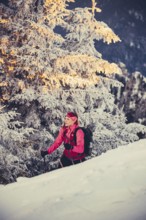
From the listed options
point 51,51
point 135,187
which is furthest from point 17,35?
point 135,187

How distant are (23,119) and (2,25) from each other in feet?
9.96

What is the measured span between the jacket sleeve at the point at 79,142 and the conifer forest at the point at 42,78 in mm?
2720

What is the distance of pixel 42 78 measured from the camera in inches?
378

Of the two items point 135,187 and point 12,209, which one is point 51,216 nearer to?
point 12,209

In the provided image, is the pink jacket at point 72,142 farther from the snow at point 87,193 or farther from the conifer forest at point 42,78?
the conifer forest at point 42,78

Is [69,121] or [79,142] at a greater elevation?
[69,121]

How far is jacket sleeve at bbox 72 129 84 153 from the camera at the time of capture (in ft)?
20.2

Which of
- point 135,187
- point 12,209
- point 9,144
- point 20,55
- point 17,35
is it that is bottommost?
point 9,144

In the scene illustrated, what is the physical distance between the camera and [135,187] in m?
3.56

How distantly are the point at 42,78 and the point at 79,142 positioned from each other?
12.8 feet

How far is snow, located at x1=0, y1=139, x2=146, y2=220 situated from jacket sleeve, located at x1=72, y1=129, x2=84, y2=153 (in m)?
1.00

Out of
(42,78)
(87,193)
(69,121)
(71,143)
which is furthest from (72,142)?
(42,78)

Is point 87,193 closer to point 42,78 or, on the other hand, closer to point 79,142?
point 79,142

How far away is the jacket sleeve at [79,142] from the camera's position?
20.2ft
